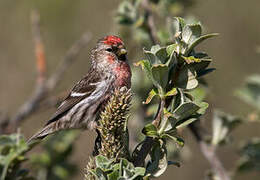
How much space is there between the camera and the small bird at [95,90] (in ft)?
14.4

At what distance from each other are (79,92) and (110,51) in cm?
49

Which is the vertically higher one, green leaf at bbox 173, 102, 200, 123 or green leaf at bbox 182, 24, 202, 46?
green leaf at bbox 182, 24, 202, 46

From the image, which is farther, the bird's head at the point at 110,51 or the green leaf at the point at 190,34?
the bird's head at the point at 110,51

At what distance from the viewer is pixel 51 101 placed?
450 cm

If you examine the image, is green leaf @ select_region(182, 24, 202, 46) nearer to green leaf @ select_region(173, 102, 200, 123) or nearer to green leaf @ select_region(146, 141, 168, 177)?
green leaf @ select_region(173, 102, 200, 123)

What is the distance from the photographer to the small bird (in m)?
4.39

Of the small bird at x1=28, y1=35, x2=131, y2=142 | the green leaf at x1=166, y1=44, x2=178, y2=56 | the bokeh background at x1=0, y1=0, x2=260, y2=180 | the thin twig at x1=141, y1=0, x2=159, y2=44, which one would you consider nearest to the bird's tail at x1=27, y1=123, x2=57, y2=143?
the small bird at x1=28, y1=35, x2=131, y2=142

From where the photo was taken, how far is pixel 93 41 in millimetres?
7996

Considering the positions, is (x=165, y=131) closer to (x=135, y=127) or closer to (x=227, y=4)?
(x=135, y=127)

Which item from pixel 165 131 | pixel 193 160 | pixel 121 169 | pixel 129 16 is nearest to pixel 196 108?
pixel 165 131

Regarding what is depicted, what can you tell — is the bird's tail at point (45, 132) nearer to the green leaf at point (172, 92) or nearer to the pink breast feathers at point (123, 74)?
the pink breast feathers at point (123, 74)

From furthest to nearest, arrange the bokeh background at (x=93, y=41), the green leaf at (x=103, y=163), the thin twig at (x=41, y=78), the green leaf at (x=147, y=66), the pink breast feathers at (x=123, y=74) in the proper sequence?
1. the bokeh background at (x=93, y=41)
2. the thin twig at (x=41, y=78)
3. the pink breast feathers at (x=123, y=74)
4. the green leaf at (x=147, y=66)
5. the green leaf at (x=103, y=163)

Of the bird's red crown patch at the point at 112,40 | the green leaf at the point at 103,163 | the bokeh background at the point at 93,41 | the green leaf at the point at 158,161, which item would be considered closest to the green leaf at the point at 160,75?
the green leaf at the point at 158,161

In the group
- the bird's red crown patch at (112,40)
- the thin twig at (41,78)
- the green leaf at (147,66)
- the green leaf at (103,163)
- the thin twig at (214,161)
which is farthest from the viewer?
the bird's red crown patch at (112,40)
